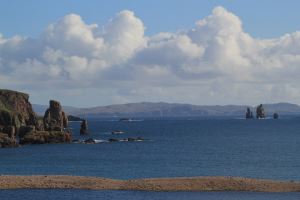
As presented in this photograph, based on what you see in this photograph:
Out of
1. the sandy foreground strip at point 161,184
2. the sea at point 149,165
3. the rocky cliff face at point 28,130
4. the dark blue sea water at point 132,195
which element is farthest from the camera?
the rocky cliff face at point 28,130

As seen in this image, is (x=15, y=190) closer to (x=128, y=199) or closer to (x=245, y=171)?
(x=128, y=199)

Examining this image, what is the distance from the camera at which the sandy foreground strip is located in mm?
67688

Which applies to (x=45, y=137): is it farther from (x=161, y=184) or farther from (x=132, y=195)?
(x=132, y=195)

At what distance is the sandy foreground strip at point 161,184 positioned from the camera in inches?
2665

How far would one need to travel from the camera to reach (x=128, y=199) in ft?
202

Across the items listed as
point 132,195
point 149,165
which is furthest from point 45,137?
point 132,195

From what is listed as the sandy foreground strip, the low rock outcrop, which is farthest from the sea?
the low rock outcrop

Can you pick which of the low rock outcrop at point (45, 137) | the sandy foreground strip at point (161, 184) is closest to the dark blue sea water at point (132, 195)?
the sandy foreground strip at point (161, 184)

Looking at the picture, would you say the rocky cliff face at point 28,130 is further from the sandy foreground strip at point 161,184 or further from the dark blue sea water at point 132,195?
the dark blue sea water at point 132,195

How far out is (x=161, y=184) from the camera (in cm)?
6925

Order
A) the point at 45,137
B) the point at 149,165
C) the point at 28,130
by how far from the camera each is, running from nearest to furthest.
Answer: the point at 149,165, the point at 45,137, the point at 28,130

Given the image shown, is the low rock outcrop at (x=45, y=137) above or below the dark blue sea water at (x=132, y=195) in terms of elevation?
above

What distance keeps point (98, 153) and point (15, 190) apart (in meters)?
63.6

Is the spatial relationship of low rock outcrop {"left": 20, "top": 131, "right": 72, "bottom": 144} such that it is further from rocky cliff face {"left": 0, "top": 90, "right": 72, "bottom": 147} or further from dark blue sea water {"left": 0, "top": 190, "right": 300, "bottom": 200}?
dark blue sea water {"left": 0, "top": 190, "right": 300, "bottom": 200}
